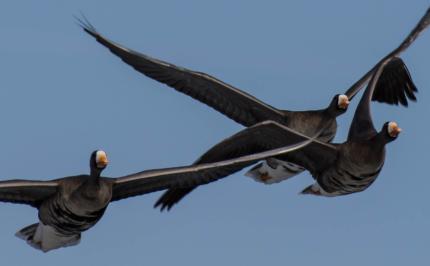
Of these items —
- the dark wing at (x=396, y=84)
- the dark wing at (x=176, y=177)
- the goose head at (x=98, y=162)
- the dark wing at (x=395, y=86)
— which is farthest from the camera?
the dark wing at (x=395, y=86)

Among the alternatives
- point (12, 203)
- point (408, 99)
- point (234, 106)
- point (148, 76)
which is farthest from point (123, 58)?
point (408, 99)

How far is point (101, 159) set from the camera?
2778 cm

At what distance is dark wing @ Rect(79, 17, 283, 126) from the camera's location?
31.8 m

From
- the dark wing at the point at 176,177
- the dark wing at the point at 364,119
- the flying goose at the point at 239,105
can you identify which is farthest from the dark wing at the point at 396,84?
the dark wing at the point at 176,177

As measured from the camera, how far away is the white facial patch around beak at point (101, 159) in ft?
90.4

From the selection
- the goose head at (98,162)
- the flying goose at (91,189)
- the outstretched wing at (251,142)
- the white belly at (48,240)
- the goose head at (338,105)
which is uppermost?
the goose head at (338,105)

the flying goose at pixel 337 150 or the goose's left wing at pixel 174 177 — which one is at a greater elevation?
A: the flying goose at pixel 337 150

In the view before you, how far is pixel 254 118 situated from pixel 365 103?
3.00 meters

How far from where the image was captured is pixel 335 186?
31.1 m

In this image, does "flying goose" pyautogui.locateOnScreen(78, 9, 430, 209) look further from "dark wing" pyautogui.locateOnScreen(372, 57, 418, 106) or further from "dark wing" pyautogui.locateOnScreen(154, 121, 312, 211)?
"dark wing" pyautogui.locateOnScreen(372, 57, 418, 106)

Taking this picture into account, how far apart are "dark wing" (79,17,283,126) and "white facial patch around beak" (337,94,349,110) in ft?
5.25

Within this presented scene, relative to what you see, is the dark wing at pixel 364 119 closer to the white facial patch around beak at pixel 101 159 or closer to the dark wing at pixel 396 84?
the dark wing at pixel 396 84

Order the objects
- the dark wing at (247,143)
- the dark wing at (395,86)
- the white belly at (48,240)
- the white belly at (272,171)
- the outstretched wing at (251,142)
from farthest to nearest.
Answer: the dark wing at (395,86) < the white belly at (272,171) < the dark wing at (247,143) < the outstretched wing at (251,142) < the white belly at (48,240)

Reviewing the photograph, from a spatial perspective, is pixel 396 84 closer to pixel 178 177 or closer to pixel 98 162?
pixel 178 177
